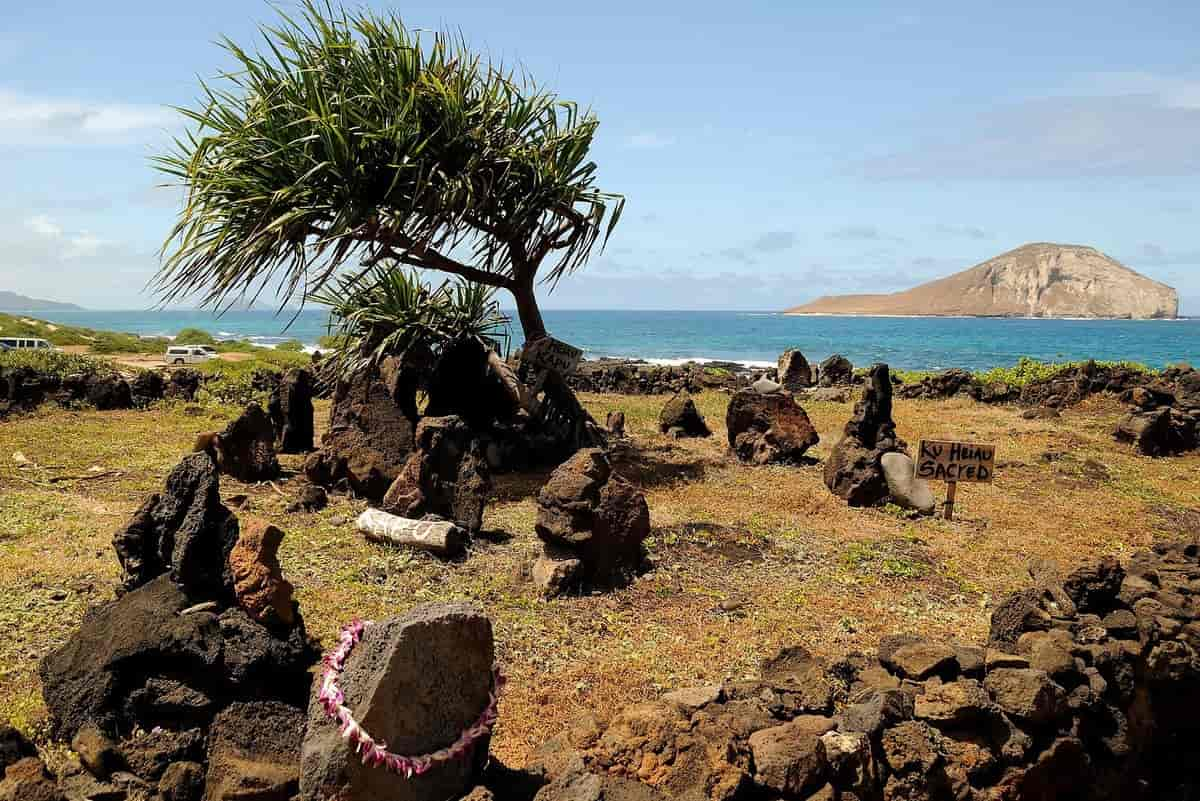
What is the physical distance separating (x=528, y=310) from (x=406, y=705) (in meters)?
10.3

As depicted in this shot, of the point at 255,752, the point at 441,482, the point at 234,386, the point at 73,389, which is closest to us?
the point at 255,752

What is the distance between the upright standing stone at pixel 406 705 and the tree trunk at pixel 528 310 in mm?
9694

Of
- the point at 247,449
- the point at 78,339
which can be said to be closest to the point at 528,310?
the point at 247,449

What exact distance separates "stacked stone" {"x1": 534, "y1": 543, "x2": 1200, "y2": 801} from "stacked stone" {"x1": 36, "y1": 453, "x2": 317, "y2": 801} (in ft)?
4.81

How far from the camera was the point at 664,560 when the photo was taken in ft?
28.4

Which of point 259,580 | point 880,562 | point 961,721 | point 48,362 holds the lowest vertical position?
point 880,562

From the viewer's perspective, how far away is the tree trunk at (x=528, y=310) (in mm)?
13648

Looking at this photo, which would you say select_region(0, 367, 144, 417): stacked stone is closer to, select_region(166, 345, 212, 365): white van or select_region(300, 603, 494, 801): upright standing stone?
select_region(166, 345, 212, 365): white van

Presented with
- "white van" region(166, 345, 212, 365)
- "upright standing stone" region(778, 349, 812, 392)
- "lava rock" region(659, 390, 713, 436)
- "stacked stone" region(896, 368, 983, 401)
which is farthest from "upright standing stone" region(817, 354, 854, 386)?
"white van" region(166, 345, 212, 365)

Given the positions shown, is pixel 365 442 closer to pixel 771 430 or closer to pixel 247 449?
pixel 247 449

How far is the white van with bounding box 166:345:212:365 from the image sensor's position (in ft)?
98.8

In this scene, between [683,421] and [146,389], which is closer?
[683,421]

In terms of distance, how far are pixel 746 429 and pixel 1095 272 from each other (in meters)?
197

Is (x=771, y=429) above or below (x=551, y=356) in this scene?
below
